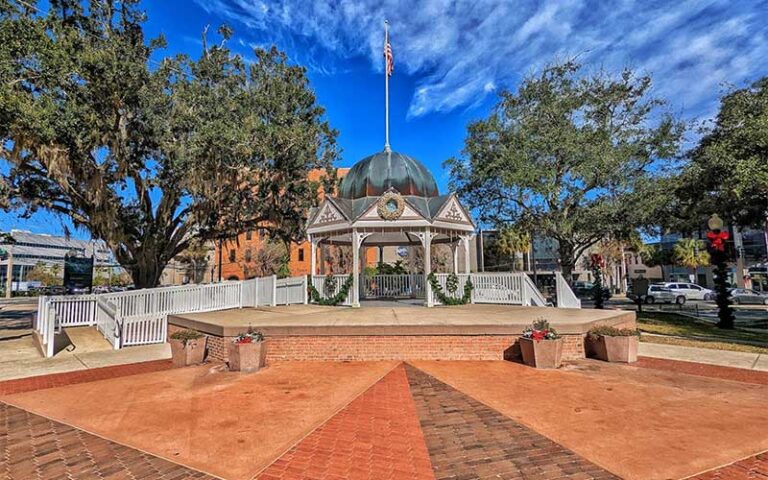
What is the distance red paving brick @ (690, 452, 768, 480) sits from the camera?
3551mm

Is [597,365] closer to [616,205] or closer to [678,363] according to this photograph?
[678,363]

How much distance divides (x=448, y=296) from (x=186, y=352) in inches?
347

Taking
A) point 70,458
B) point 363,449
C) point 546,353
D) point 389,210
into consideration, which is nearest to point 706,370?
point 546,353

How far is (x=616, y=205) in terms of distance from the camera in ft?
53.2

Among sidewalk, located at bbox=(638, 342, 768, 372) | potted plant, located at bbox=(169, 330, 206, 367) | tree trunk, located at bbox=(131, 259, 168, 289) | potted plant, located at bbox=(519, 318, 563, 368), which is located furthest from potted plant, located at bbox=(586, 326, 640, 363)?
tree trunk, located at bbox=(131, 259, 168, 289)

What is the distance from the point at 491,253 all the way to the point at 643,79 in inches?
1482

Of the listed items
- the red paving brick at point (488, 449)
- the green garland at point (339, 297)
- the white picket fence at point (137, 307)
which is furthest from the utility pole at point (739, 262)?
the red paving brick at point (488, 449)

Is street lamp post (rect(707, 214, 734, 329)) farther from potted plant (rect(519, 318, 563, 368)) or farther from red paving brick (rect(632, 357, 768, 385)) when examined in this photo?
potted plant (rect(519, 318, 563, 368))

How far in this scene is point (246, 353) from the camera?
7.74m

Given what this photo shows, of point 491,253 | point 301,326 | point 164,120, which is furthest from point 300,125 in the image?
point 491,253

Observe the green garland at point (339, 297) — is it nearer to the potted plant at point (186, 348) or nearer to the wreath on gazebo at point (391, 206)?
the wreath on gazebo at point (391, 206)

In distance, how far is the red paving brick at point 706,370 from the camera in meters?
7.05

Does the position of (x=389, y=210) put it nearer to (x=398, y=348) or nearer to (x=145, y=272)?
(x=398, y=348)

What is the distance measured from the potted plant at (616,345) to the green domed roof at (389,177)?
28.2ft
